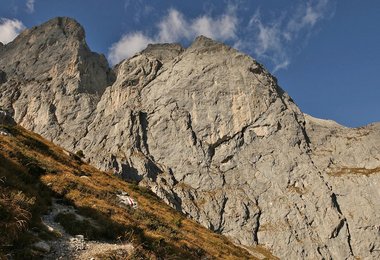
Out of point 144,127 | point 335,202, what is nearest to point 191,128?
point 144,127

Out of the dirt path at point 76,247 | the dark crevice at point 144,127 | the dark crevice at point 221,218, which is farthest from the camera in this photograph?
the dark crevice at point 144,127

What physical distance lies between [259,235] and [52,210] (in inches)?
5496

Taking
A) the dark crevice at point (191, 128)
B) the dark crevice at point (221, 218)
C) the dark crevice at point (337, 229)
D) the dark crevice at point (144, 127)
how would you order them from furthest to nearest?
the dark crevice at point (191, 128) < the dark crevice at point (144, 127) < the dark crevice at point (221, 218) < the dark crevice at point (337, 229)

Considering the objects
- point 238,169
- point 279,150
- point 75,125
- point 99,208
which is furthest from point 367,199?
point 99,208

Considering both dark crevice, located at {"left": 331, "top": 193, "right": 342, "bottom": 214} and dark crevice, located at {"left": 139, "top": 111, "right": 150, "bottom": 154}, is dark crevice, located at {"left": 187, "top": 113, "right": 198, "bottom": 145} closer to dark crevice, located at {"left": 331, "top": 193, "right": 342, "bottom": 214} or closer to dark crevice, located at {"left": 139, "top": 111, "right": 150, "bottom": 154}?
dark crevice, located at {"left": 139, "top": 111, "right": 150, "bottom": 154}

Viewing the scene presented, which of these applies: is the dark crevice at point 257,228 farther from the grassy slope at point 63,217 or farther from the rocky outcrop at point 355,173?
the grassy slope at point 63,217

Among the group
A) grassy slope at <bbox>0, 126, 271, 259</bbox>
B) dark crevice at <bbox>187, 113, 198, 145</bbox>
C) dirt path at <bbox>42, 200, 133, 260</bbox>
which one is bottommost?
dirt path at <bbox>42, 200, 133, 260</bbox>

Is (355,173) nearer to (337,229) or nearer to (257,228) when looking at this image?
(337,229)

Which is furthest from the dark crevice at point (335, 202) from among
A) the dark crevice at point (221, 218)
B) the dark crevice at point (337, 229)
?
the dark crevice at point (221, 218)

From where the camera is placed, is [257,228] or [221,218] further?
[221,218]

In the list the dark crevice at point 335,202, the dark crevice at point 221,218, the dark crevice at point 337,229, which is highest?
the dark crevice at point 335,202

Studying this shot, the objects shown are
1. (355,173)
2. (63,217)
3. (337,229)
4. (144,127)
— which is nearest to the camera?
(63,217)

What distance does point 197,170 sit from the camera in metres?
173

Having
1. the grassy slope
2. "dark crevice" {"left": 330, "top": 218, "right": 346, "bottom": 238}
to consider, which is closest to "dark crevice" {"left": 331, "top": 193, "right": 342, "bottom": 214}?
"dark crevice" {"left": 330, "top": 218, "right": 346, "bottom": 238}
